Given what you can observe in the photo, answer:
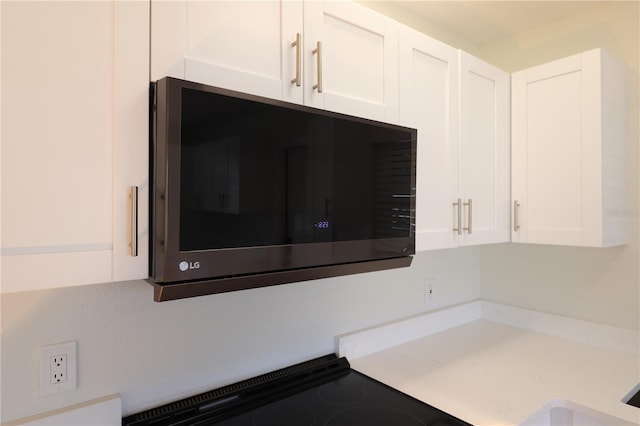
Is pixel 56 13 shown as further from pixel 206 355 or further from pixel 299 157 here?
pixel 206 355

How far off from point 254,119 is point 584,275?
1761 millimetres

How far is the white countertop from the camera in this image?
1199mm

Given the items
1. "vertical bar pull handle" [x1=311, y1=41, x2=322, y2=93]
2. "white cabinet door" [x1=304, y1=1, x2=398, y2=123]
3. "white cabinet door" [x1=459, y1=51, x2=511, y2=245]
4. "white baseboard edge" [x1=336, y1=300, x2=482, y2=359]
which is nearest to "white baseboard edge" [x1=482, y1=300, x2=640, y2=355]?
"white baseboard edge" [x1=336, y1=300, x2=482, y2=359]

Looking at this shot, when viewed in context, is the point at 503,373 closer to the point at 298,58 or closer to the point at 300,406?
the point at 300,406

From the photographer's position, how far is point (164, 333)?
1120 millimetres

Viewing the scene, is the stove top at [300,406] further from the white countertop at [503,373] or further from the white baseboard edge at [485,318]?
the white baseboard edge at [485,318]

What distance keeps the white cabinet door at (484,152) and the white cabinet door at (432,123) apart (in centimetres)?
7

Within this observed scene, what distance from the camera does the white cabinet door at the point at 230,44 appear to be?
797 millimetres

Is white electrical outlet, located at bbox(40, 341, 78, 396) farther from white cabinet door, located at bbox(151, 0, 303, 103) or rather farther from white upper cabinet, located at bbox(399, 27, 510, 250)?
white upper cabinet, located at bbox(399, 27, 510, 250)

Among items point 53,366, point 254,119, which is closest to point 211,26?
point 254,119

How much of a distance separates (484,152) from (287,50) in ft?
3.37

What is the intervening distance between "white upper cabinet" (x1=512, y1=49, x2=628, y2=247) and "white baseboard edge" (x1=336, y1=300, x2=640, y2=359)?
43 cm

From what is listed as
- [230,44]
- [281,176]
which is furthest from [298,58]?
[281,176]

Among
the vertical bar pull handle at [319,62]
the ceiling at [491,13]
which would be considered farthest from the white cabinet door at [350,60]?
the ceiling at [491,13]
